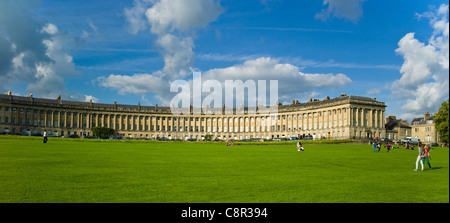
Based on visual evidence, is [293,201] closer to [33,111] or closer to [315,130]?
[315,130]

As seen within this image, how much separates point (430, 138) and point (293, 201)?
359 feet

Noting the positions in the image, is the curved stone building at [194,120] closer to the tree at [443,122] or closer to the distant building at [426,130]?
the distant building at [426,130]

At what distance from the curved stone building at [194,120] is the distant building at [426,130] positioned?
16564 mm

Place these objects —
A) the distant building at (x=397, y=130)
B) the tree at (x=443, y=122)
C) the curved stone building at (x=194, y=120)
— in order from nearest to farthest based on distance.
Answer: the tree at (x=443, y=122), the curved stone building at (x=194, y=120), the distant building at (x=397, y=130)

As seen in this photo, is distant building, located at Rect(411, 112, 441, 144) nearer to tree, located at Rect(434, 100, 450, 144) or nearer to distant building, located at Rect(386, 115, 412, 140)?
distant building, located at Rect(386, 115, 412, 140)

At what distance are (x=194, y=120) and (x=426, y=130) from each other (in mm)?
78008

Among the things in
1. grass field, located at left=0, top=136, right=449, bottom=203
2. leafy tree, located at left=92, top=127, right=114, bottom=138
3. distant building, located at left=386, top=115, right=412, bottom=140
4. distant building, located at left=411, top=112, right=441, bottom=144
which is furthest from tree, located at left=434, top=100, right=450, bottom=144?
leafy tree, located at left=92, top=127, right=114, bottom=138

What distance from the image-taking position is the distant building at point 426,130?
336 feet

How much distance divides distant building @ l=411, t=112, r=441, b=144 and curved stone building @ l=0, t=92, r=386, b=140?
652 inches

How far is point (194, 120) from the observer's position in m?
136

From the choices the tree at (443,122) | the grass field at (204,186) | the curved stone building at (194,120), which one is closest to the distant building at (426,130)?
the curved stone building at (194,120)

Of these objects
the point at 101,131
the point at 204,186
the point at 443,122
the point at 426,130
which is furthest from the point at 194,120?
the point at 204,186

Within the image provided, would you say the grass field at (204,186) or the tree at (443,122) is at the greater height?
the tree at (443,122)

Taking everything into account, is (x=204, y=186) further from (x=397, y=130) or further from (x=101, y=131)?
(x=101, y=131)
